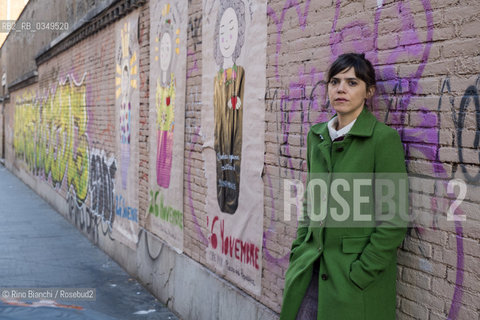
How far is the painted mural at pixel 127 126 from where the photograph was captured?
7.92 m

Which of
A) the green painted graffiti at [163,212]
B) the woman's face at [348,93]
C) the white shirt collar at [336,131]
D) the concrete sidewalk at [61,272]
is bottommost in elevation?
the concrete sidewalk at [61,272]

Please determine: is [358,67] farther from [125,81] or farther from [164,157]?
[125,81]

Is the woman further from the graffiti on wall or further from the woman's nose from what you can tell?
the graffiti on wall

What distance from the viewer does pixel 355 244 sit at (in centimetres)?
295

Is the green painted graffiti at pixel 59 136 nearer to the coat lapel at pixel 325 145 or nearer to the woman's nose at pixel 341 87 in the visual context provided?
the coat lapel at pixel 325 145

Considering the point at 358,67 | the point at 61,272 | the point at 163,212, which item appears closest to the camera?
the point at 358,67

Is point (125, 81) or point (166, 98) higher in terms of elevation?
point (125, 81)

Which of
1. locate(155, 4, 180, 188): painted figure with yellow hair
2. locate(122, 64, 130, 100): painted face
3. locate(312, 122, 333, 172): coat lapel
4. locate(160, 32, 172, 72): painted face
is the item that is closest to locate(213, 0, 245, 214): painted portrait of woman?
locate(155, 4, 180, 188): painted figure with yellow hair

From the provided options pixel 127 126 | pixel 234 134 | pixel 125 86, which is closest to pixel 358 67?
pixel 234 134

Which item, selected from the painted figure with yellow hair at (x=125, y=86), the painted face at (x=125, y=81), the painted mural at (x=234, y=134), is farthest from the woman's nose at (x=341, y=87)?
the painted face at (x=125, y=81)

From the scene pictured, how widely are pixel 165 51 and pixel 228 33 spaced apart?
1834 millimetres

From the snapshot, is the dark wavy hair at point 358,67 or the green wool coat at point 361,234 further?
the dark wavy hair at point 358,67

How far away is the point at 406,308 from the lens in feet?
10.1

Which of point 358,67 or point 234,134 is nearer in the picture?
point 358,67
